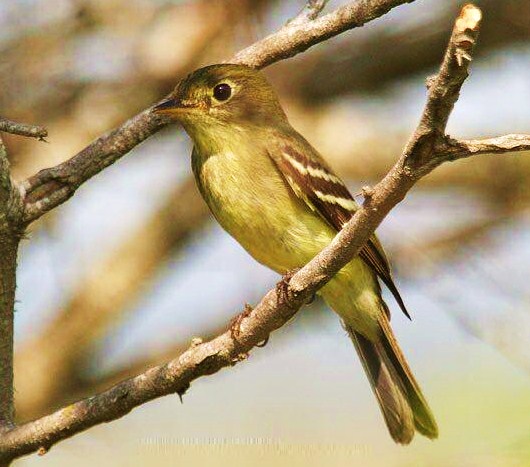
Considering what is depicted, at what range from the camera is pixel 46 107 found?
768 centimetres

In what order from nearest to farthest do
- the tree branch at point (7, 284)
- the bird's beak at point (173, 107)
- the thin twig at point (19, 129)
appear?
the thin twig at point (19, 129) < the tree branch at point (7, 284) < the bird's beak at point (173, 107)

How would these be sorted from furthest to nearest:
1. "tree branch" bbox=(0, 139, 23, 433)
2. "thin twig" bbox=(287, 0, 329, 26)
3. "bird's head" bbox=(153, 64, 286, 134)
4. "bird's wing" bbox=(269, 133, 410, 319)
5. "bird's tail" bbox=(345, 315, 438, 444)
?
"bird's tail" bbox=(345, 315, 438, 444), "bird's head" bbox=(153, 64, 286, 134), "bird's wing" bbox=(269, 133, 410, 319), "thin twig" bbox=(287, 0, 329, 26), "tree branch" bbox=(0, 139, 23, 433)

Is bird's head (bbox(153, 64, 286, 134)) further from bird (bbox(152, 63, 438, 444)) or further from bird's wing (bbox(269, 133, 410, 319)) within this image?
bird's wing (bbox(269, 133, 410, 319))

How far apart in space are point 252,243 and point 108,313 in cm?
267

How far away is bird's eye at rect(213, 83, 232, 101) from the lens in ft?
17.7

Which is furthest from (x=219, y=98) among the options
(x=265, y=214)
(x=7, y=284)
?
(x=7, y=284)

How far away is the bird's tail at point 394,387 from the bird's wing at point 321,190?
0.52 meters

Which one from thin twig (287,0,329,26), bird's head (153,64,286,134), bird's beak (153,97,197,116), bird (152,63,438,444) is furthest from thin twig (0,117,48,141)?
bird's head (153,64,286,134)

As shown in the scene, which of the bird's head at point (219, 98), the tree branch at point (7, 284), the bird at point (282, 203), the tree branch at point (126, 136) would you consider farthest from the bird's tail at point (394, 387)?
the tree branch at point (7, 284)

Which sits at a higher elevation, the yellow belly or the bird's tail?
the yellow belly

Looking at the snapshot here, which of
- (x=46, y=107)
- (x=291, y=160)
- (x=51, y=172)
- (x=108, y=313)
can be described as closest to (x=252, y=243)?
(x=291, y=160)

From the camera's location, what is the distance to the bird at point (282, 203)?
4.98m

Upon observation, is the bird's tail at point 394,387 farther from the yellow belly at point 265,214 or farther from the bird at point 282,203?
the yellow belly at point 265,214

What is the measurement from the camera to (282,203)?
5.03m
